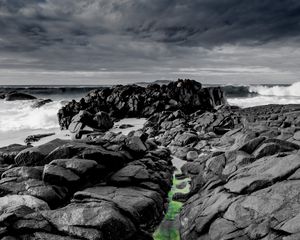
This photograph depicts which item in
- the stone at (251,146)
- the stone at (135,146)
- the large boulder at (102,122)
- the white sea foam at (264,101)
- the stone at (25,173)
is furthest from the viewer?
the white sea foam at (264,101)

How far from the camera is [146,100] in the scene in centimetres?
4247

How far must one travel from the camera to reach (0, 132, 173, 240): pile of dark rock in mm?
7797

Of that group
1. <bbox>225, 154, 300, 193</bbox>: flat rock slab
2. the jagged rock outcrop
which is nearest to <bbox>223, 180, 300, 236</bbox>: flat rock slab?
the jagged rock outcrop

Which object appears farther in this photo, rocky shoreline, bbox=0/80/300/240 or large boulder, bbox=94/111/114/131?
large boulder, bbox=94/111/114/131

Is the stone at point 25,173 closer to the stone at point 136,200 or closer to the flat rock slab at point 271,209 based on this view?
the stone at point 136,200

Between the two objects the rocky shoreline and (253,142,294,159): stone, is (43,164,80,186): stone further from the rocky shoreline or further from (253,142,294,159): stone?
(253,142,294,159): stone

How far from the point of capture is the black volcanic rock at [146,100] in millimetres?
40375

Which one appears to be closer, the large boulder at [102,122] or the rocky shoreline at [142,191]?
the rocky shoreline at [142,191]

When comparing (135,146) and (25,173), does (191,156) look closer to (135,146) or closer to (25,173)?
(135,146)

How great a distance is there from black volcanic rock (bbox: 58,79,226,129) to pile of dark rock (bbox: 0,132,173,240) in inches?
920

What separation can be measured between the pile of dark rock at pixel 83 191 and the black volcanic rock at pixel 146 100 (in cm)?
2337

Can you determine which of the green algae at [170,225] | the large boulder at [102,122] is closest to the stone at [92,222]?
the green algae at [170,225]

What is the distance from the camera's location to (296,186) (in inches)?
296

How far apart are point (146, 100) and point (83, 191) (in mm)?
32597
